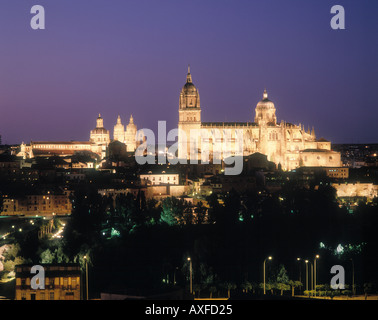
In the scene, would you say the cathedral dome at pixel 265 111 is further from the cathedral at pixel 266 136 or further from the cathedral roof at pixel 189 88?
the cathedral roof at pixel 189 88

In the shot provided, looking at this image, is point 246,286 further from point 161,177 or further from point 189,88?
point 189,88

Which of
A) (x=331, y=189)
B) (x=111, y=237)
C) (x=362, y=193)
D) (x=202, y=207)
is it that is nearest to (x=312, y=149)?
(x=362, y=193)

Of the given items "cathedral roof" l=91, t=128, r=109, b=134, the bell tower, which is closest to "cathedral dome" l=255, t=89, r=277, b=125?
the bell tower

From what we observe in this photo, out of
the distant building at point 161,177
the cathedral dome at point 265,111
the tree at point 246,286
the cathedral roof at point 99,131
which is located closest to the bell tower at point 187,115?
the cathedral dome at point 265,111

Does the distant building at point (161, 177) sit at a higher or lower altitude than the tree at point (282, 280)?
higher

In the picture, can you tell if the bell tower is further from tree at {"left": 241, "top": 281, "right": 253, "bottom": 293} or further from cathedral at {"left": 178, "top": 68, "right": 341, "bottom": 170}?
tree at {"left": 241, "top": 281, "right": 253, "bottom": 293}

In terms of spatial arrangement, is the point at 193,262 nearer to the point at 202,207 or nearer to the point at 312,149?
the point at 202,207
